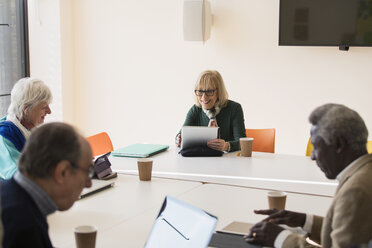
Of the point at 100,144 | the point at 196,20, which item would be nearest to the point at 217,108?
the point at 100,144

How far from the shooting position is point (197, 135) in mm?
3619

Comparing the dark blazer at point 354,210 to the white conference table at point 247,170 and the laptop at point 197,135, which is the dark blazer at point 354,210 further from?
the laptop at point 197,135

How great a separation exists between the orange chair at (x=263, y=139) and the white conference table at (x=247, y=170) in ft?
1.40

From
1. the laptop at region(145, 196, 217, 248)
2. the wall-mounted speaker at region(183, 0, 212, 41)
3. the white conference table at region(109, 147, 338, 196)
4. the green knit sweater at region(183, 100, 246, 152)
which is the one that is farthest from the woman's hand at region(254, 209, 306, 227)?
the wall-mounted speaker at region(183, 0, 212, 41)

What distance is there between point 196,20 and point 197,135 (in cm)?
183

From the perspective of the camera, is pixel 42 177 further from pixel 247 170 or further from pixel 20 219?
pixel 247 170

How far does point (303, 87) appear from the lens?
197 inches

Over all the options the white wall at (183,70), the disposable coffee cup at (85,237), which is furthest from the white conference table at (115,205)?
the white wall at (183,70)

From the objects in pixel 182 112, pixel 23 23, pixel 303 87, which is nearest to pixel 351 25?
pixel 303 87

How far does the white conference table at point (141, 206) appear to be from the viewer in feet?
7.03

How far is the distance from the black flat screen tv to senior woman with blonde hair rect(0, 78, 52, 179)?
99.7 inches

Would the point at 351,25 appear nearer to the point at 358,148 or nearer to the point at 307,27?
the point at 307,27

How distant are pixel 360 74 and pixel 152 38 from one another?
2.15m

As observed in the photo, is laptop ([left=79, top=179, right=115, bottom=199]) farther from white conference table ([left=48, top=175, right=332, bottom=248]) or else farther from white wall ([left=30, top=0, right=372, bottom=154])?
white wall ([left=30, top=0, right=372, bottom=154])
